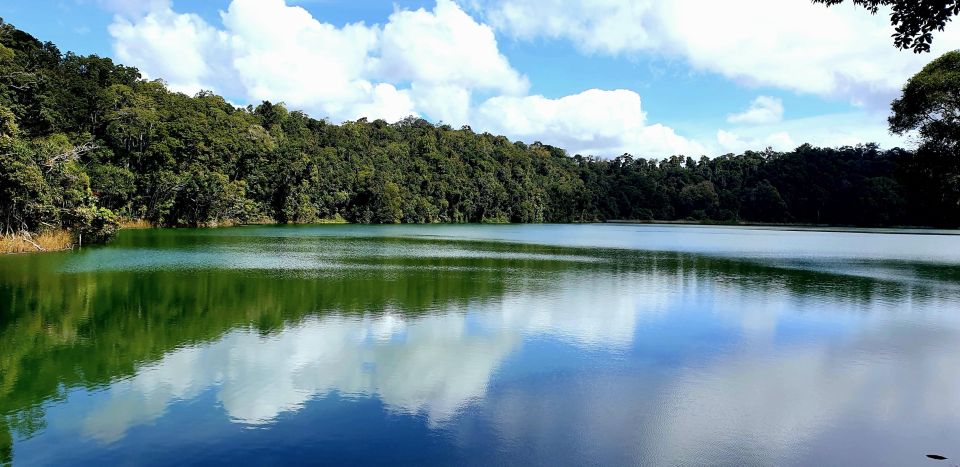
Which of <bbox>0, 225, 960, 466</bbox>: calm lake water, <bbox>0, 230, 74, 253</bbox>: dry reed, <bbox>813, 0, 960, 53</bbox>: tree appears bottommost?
<bbox>0, 225, 960, 466</bbox>: calm lake water

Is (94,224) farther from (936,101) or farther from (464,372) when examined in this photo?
(936,101)

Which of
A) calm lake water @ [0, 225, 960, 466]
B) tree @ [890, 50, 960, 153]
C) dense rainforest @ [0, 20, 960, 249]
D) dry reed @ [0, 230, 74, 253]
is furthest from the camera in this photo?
dense rainforest @ [0, 20, 960, 249]

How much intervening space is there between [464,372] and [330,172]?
78156mm

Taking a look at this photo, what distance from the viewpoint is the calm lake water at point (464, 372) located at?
22.0ft

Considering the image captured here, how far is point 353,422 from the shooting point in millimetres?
7297

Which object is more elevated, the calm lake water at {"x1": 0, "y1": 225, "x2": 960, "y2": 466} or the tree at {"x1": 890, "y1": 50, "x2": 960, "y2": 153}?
the tree at {"x1": 890, "y1": 50, "x2": 960, "y2": 153}

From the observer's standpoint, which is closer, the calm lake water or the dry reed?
the calm lake water

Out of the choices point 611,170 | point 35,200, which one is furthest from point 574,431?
point 611,170

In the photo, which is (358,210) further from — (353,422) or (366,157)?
(353,422)

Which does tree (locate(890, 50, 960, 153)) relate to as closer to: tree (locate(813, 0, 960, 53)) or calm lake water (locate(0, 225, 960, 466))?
calm lake water (locate(0, 225, 960, 466))

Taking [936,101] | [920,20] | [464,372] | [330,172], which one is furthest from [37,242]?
[330,172]

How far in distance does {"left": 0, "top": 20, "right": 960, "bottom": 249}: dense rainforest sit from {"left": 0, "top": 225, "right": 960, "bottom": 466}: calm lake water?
969 cm

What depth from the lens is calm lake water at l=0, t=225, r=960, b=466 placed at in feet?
22.0

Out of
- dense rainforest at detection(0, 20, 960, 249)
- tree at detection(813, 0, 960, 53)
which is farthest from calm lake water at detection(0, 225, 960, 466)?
dense rainforest at detection(0, 20, 960, 249)
